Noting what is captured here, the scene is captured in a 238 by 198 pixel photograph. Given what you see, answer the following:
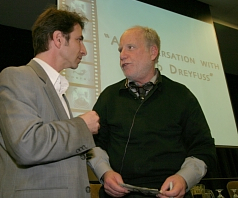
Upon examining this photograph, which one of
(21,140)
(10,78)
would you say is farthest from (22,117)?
(10,78)

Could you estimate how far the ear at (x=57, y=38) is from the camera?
1.42m

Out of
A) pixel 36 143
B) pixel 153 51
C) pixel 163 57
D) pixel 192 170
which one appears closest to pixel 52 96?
pixel 36 143

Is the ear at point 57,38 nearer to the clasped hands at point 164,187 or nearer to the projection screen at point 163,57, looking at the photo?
the clasped hands at point 164,187

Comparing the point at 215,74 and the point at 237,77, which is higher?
the point at 237,77

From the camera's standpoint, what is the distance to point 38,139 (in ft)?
3.33

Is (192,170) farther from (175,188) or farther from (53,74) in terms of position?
(53,74)

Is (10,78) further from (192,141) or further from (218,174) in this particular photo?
(218,174)

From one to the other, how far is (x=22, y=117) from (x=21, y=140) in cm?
8

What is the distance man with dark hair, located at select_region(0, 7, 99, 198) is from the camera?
102 centimetres

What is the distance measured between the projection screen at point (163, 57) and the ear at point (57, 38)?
96 centimetres

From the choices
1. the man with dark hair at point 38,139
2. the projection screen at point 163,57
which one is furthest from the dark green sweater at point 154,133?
the projection screen at point 163,57

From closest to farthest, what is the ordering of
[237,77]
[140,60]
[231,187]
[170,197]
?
1. [170,197]
2. [140,60]
3. [231,187]
4. [237,77]

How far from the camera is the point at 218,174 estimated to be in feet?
10.8

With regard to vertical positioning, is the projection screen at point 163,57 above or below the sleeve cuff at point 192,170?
above
